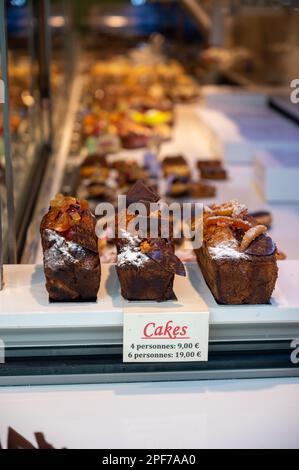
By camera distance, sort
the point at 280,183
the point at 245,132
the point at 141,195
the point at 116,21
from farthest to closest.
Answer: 1. the point at 116,21
2. the point at 245,132
3. the point at 280,183
4. the point at 141,195

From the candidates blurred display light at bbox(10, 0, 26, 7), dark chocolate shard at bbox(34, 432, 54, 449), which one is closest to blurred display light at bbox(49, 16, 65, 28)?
blurred display light at bbox(10, 0, 26, 7)

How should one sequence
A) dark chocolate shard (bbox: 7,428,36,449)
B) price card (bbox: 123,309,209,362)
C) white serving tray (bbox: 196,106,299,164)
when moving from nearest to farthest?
1. dark chocolate shard (bbox: 7,428,36,449)
2. price card (bbox: 123,309,209,362)
3. white serving tray (bbox: 196,106,299,164)

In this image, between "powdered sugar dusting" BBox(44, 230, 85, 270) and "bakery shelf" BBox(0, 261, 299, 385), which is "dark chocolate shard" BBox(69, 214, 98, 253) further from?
"bakery shelf" BBox(0, 261, 299, 385)

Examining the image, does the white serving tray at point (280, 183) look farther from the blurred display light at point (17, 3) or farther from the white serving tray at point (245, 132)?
the blurred display light at point (17, 3)

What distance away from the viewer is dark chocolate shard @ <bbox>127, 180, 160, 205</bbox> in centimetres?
193

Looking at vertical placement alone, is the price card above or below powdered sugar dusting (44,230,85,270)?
below

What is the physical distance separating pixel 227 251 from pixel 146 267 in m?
0.20

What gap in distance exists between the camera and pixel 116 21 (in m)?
9.66

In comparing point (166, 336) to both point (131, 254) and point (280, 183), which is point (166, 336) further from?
point (280, 183)

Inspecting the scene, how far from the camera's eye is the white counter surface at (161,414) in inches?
63.7

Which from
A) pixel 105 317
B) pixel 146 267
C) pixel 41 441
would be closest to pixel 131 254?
pixel 146 267

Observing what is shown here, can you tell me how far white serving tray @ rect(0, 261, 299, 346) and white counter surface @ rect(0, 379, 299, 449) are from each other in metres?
0.12

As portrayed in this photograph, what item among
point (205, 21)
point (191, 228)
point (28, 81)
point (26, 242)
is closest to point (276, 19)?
point (205, 21)

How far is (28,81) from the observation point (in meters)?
4.35
